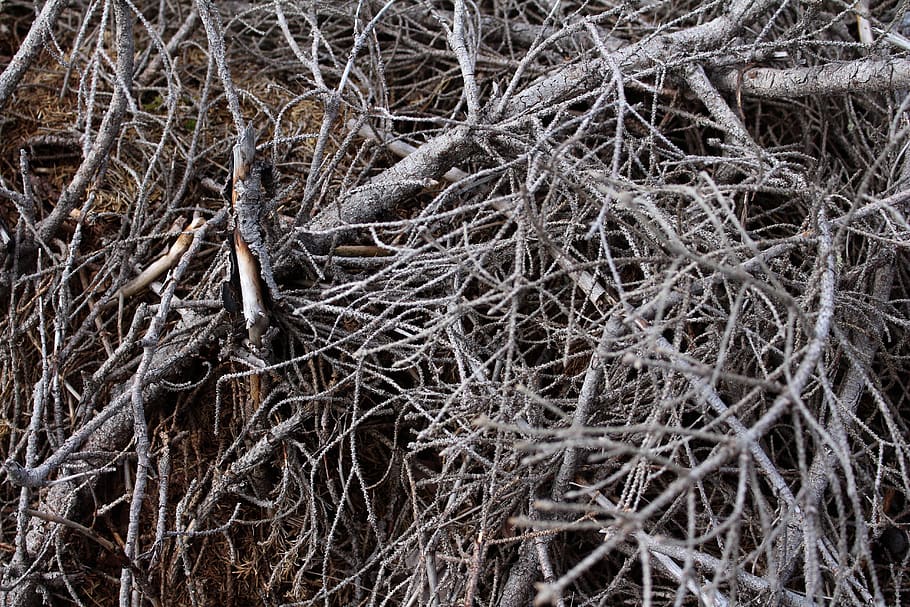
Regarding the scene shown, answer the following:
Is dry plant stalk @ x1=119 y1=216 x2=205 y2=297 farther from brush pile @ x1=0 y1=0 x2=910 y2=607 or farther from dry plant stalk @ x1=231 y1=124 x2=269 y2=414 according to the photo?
dry plant stalk @ x1=231 y1=124 x2=269 y2=414

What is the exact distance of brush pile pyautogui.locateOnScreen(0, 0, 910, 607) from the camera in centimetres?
176

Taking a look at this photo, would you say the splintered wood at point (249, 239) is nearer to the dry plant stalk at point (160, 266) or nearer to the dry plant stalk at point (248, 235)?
the dry plant stalk at point (248, 235)

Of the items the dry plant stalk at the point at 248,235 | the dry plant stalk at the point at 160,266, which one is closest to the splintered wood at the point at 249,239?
the dry plant stalk at the point at 248,235

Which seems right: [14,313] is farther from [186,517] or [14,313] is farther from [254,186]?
[254,186]

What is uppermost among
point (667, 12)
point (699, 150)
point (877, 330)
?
point (667, 12)

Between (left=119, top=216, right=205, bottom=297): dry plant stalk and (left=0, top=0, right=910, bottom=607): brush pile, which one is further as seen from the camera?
(left=119, top=216, right=205, bottom=297): dry plant stalk

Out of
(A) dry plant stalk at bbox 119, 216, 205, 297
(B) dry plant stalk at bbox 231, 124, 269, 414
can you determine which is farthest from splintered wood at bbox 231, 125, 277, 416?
(A) dry plant stalk at bbox 119, 216, 205, 297

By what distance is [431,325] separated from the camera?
6.16 ft

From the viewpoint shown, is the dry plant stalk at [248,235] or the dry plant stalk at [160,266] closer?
the dry plant stalk at [248,235]

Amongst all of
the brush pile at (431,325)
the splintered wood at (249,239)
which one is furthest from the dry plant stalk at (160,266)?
the splintered wood at (249,239)

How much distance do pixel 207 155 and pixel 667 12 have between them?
5.47 ft

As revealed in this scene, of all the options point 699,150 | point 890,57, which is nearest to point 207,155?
point 699,150

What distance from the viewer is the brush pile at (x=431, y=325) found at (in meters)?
1.76

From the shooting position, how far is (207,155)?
249cm
